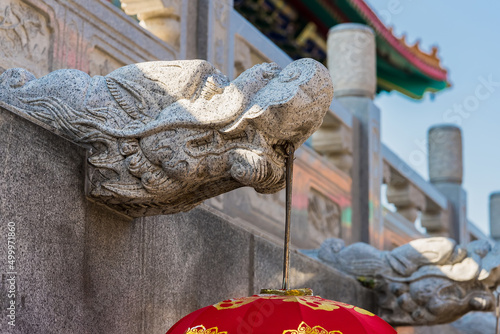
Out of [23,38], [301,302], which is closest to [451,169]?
[23,38]

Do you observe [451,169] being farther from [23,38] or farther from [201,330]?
[201,330]

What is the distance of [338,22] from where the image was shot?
13.0 metres

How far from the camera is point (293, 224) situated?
731 centimetres

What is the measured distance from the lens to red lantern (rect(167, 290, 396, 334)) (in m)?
2.37

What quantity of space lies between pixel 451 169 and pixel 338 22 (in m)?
2.95

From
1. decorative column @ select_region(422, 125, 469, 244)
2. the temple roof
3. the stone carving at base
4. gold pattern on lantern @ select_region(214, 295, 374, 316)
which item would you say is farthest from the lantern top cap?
the temple roof

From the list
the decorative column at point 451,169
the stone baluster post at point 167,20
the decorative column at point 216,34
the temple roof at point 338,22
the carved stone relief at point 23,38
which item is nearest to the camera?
the carved stone relief at point 23,38

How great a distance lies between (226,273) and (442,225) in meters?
7.60

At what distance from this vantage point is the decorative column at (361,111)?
847cm

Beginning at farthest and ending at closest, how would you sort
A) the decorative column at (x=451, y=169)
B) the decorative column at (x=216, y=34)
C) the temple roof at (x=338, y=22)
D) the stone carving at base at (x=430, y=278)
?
the temple roof at (x=338, y=22)
the decorative column at (x=451, y=169)
the decorative column at (x=216, y=34)
the stone carving at base at (x=430, y=278)

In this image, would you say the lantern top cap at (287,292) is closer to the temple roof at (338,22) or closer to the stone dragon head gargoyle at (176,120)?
the stone dragon head gargoyle at (176,120)

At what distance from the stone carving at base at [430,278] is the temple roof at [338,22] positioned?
6584 millimetres

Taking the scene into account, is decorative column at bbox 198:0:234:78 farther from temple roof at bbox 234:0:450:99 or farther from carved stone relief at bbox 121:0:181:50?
temple roof at bbox 234:0:450:99

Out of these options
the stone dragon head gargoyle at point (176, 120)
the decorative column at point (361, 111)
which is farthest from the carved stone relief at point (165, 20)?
the decorative column at point (361, 111)
